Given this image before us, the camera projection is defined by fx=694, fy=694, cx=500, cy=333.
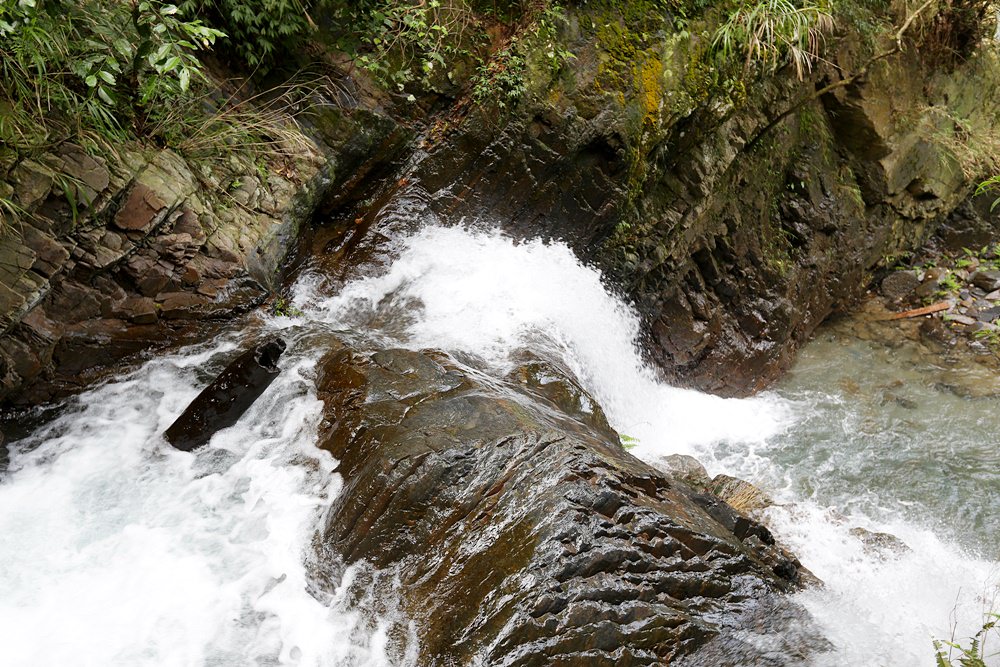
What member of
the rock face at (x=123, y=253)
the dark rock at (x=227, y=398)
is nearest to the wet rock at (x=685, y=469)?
the dark rock at (x=227, y=398)

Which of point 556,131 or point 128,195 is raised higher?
point 556,131

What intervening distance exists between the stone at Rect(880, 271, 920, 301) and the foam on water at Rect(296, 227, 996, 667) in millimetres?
2707

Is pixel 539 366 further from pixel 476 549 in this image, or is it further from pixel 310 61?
pixel 310 61

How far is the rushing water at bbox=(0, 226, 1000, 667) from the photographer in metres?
3.07

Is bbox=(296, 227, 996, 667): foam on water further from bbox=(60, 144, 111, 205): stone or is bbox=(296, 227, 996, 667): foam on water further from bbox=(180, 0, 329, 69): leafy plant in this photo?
bbox=(180, 0, 329, 69): leafy plant

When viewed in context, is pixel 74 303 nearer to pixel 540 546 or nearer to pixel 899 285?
pixel 540 546

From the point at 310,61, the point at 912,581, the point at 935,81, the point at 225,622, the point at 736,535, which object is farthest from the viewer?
the point at 935,81

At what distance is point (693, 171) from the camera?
6570 millimetres

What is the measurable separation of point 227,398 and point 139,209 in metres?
1.35

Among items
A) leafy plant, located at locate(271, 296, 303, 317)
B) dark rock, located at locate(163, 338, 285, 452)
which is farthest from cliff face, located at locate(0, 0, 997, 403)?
dark rock, located at locate(163, 338, 285, 452)

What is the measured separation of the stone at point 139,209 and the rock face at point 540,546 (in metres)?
1.79

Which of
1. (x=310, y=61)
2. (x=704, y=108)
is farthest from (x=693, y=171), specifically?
(x=310, y=61)

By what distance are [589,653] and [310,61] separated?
474 centimetres

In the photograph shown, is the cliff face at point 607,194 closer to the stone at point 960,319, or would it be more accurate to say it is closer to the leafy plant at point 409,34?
the leafy plant at point 409,34
